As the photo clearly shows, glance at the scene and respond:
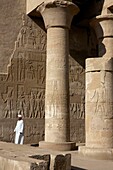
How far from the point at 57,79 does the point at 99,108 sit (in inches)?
122

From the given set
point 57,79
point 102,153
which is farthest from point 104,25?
point 102,153

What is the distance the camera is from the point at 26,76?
1372 cm

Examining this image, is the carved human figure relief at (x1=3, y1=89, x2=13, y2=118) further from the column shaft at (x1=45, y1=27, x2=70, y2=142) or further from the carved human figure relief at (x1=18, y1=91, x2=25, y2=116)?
the column shaft at (x1=45, y1=27, x2=70, y2=142)

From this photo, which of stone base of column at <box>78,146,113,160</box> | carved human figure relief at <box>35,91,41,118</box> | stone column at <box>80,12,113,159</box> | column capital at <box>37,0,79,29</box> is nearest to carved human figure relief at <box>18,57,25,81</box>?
carved human figure relief at <box>35,91,41,118</box>

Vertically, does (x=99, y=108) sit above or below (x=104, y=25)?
below

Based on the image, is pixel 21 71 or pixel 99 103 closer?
pixel 99 103

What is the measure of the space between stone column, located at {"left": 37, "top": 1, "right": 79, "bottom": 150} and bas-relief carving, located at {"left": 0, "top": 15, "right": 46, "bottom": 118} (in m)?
2.11

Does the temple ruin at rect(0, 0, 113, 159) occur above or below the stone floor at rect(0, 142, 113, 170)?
above

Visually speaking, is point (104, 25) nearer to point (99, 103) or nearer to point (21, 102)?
point (21, 102)

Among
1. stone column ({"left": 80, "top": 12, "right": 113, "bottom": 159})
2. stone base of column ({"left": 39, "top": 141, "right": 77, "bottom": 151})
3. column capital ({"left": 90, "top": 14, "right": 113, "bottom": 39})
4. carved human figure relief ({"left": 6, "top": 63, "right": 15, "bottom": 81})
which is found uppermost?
column capital ({"left": 90, "top": 14, "right": 113, "bottom": 39})

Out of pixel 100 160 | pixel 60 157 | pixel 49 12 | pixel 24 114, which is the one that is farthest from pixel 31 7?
pixel 60 157

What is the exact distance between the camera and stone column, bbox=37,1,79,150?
11375 millimetres

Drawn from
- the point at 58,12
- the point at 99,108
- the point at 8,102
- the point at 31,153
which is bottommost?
the point at 31,153

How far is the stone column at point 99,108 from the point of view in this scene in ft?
28.4
